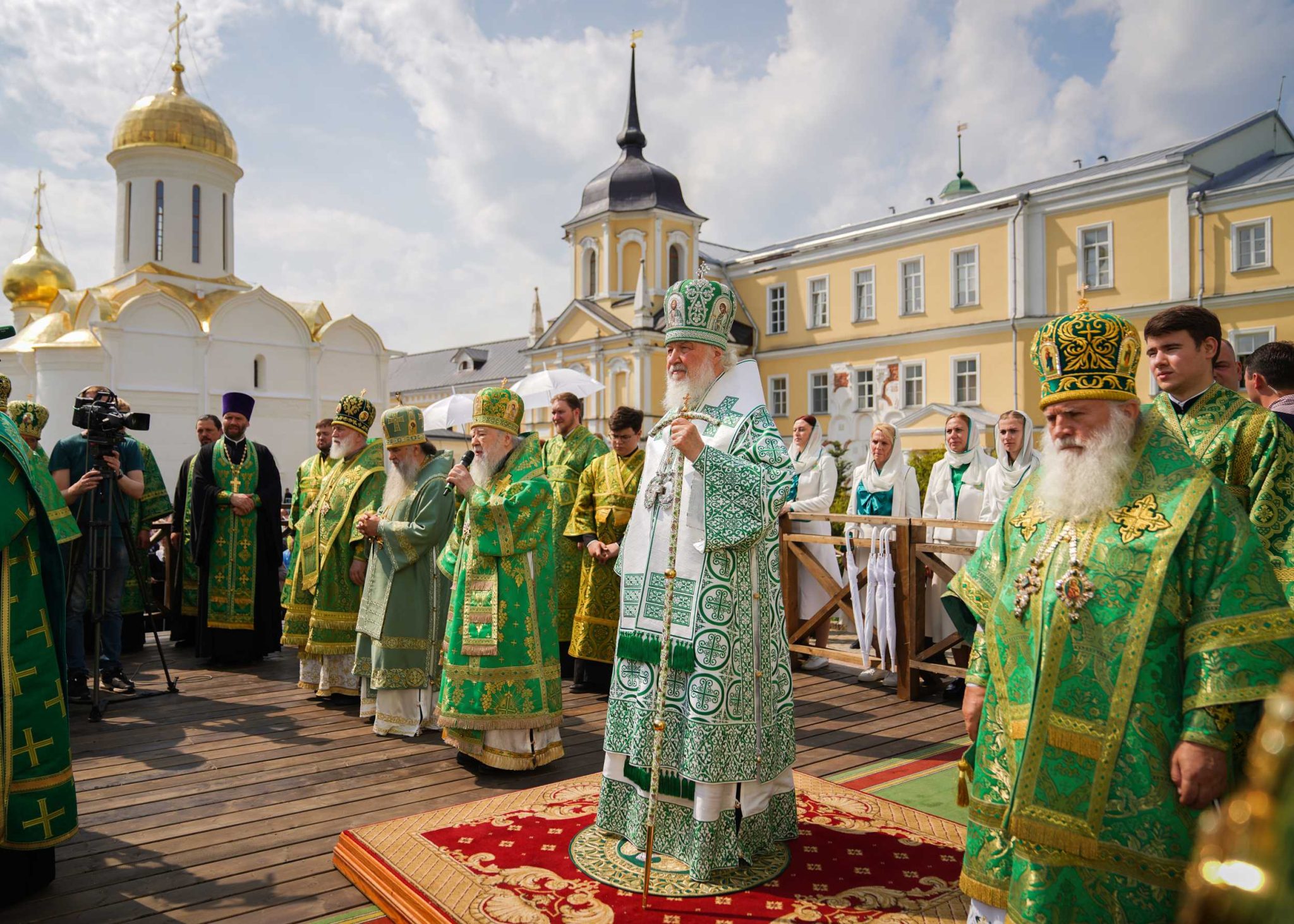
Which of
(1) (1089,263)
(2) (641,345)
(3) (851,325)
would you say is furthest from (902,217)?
(2) (641,345)

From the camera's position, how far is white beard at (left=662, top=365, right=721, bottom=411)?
142 inches

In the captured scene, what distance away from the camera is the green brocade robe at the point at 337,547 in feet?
20.1

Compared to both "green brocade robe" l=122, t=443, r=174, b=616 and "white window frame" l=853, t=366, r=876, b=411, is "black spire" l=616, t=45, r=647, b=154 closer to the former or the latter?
"white window frame" l=853, t=366, r=876, b=411

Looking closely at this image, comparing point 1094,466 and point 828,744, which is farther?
point 828,744

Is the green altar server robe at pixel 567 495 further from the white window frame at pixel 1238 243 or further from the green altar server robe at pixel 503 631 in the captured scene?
the white window frame at pixel 1238 243

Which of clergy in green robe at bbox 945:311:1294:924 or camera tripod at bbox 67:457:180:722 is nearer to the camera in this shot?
clergy in green robe at bbox 945:311:1294:924

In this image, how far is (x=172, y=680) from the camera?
6828 millimetres

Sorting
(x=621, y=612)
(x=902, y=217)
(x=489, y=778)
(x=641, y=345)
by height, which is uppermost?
(x=902, y=217)

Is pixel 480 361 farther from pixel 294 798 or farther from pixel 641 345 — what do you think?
pixel 294 798

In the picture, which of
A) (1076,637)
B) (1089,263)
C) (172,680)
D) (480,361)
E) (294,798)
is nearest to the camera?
(1076,637)

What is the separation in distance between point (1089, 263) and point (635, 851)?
27.7 m

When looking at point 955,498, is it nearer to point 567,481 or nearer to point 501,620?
point 567,481

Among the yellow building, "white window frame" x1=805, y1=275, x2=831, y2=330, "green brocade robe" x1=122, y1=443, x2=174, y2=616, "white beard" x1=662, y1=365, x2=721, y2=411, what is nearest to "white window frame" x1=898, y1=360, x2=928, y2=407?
the yellow building

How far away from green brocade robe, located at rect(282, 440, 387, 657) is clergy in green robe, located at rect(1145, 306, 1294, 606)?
15.9ft
